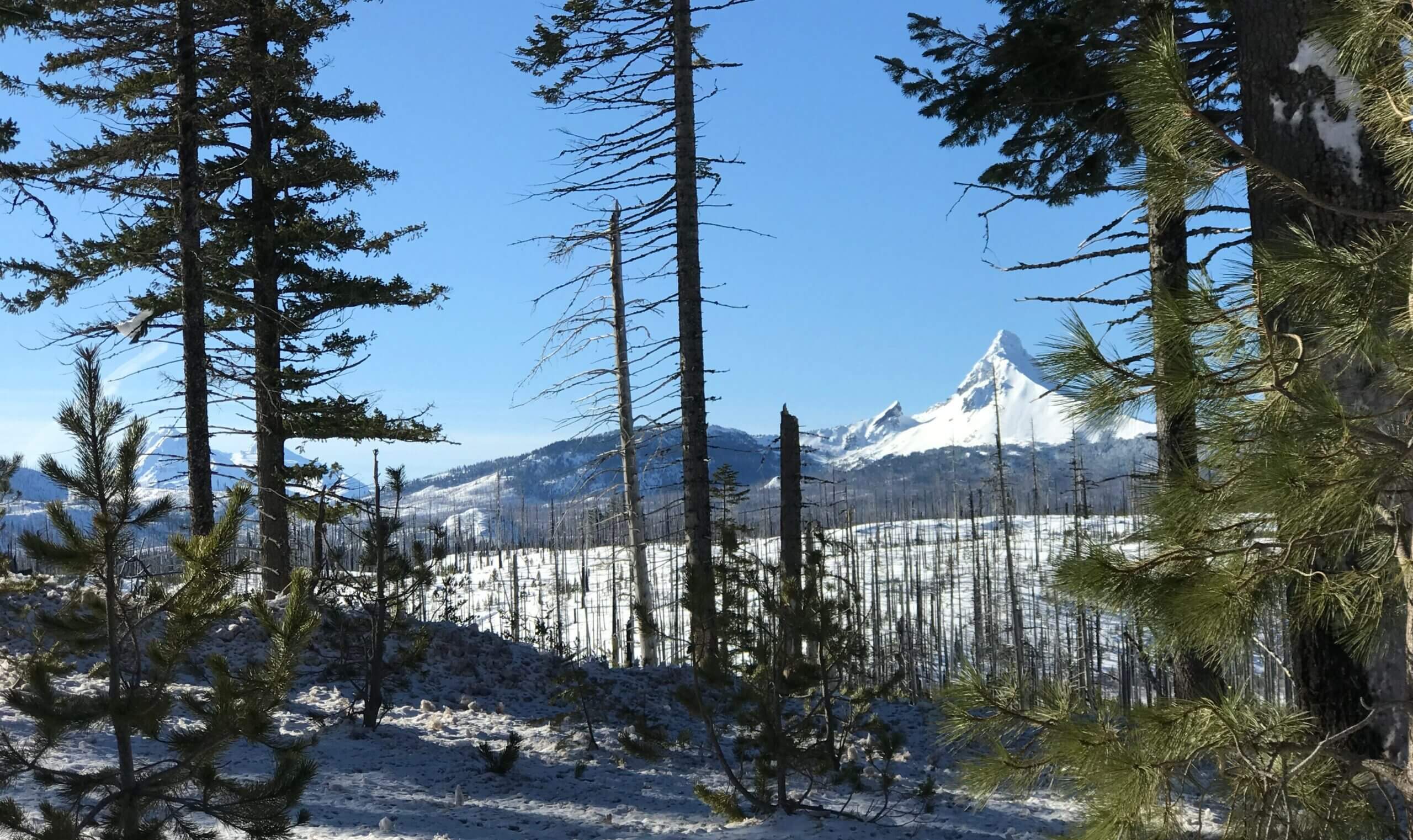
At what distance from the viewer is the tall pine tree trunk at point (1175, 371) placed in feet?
11.9

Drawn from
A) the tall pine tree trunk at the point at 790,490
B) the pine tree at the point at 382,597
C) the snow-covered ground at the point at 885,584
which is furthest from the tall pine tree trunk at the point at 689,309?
the snow-covered ground at the point at 885,584

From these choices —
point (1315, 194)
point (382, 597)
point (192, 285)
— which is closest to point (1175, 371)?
point (1315, 194)

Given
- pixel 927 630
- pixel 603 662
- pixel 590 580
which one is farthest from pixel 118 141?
pixel 590 580

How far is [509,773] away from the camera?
780 cm

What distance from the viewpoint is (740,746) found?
22.8 ft

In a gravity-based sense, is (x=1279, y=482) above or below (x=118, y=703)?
above

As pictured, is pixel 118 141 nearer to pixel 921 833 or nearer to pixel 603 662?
pixel 603 662

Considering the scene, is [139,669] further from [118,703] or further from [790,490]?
[790,490]

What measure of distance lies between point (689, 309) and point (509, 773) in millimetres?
6326

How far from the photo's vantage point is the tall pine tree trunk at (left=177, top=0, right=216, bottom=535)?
11453 mm

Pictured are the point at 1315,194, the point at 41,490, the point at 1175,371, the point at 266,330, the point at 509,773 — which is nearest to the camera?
the point at 1175,371

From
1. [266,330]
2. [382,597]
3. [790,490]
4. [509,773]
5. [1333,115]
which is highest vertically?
[266,330]

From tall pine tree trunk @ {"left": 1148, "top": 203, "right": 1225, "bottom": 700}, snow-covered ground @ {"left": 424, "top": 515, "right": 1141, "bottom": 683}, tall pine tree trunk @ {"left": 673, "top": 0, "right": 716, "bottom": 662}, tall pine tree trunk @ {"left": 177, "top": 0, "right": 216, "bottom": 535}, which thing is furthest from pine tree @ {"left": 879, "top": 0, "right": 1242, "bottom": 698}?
snow-covered ground @ {"left": 424, "top": 515, "right": 1141, "bottom": 683}

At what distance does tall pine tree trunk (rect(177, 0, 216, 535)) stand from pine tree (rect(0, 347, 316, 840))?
296 inches
